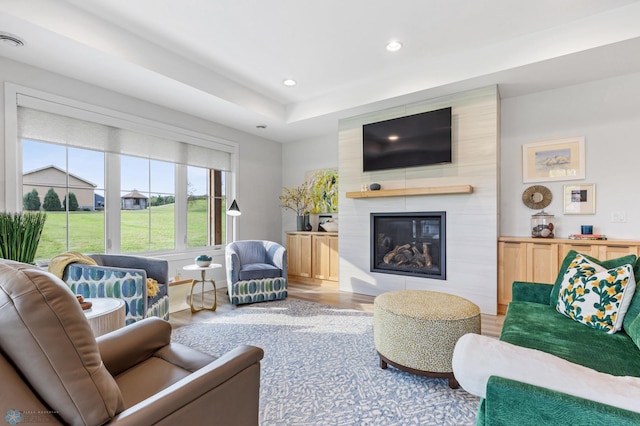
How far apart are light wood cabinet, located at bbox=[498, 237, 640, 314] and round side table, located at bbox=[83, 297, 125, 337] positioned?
144 inches

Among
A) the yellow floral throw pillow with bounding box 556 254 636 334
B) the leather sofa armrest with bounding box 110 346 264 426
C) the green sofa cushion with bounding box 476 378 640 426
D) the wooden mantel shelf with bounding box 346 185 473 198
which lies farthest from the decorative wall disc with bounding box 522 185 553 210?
the leather sofa armrest with bounding box 110 346 264 426

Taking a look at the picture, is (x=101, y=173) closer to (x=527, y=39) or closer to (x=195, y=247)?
(x=195, y=247)

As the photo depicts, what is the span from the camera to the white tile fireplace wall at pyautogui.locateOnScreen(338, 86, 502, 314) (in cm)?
350

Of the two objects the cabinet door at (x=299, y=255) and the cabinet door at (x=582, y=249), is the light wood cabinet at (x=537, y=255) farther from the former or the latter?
the cabinet door at (x=299, y=255)

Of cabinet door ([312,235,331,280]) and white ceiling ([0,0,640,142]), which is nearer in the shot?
white ceiling ([0,0,640,142])

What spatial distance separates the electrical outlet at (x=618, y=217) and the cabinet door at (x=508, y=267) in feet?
2.97

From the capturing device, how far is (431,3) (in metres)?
2.55

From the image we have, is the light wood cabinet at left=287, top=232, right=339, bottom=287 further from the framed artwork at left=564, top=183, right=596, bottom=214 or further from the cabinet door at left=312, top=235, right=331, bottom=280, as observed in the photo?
the framed artwork at left=564, top=183, right=596, bottom=214

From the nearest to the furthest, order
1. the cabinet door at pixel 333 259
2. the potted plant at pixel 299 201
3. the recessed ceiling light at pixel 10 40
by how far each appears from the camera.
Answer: the recessed ceiling light at pixel 10 40, the cabinet door at pixel 333 259, the potted plant at pixel 299 201

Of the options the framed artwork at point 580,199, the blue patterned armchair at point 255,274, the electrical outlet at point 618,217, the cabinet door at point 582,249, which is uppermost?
the framed artwork at point 580,199

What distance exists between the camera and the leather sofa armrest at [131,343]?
134 centimetres

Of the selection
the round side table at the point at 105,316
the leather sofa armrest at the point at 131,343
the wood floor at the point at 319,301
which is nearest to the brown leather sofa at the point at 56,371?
the leather sofa armrest at the point at 131,343

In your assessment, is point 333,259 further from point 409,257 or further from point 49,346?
point 49,346

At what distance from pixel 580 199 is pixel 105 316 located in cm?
450
